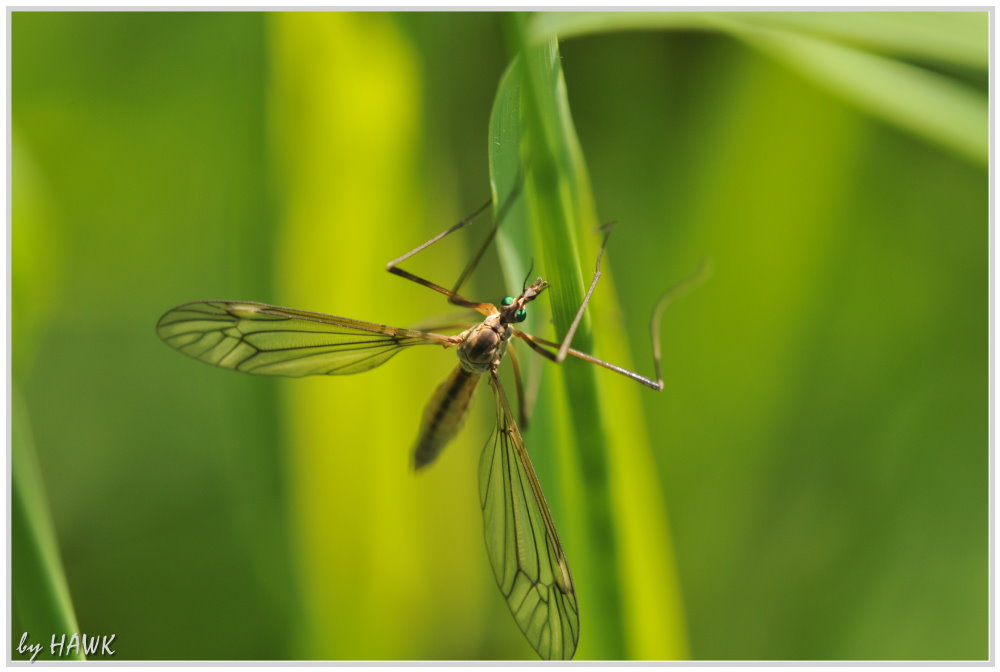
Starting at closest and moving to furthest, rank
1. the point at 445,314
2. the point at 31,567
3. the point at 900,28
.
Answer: the point at 31,567
the point at 900,28
the point at 445,314

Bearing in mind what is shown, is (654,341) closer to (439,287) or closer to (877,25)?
(439,287)

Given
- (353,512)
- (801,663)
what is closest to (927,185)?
(801,663)

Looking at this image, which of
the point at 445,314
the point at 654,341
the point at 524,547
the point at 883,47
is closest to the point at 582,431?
the point at 524,547

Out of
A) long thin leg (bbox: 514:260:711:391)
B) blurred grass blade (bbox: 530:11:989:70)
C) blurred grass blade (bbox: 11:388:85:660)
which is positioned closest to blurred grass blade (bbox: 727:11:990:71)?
blurred grass blade (bbox: 530:11:989:70)

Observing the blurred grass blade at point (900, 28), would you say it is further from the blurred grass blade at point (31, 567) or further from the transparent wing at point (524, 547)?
the blurred grass blade at point (31, 567)

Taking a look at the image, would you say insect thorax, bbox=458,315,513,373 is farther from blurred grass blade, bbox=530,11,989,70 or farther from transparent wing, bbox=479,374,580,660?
blurred grass blade, bbox=530,11,989,70

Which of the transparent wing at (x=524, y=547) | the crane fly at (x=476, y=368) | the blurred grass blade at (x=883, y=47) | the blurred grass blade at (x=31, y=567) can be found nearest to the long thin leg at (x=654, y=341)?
the crane fly at (x=476, y=368)
